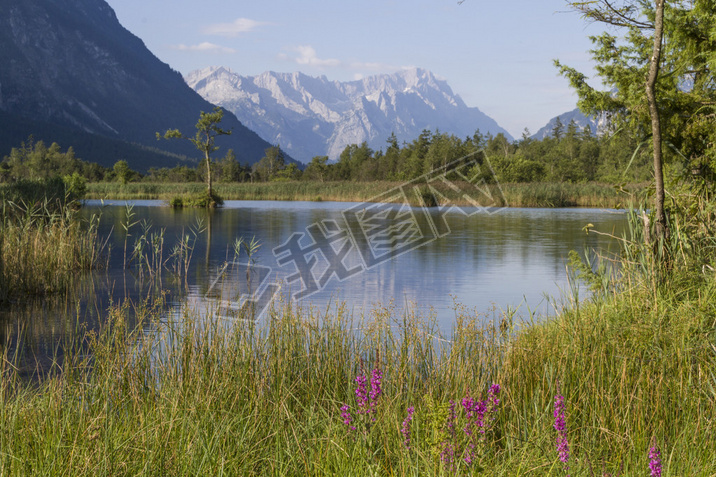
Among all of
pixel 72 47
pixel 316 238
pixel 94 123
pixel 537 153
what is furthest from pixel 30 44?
pixel 316 238

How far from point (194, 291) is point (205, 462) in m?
7.25

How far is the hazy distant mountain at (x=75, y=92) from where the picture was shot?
127938 millimetres

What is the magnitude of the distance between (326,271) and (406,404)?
8.91m

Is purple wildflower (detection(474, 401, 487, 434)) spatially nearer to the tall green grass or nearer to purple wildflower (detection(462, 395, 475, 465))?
purple wildflower (detection(462, 395, 475, 465))

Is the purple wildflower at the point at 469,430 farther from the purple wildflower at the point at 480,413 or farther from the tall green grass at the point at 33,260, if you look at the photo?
the tall green grass at the point at 33,260

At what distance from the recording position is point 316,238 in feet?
60.1

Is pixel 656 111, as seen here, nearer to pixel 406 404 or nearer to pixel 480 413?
pixel 406 404

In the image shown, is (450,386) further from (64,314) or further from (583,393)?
(64,314)

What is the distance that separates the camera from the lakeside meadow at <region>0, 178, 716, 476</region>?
2.72 meters

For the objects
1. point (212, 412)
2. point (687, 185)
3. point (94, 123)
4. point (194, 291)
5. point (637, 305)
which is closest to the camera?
point (212, 412)

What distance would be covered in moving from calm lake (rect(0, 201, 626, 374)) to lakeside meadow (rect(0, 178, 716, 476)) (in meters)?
1.07

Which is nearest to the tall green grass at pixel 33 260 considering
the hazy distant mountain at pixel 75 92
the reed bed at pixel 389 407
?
the reed bed at pixel 389 407

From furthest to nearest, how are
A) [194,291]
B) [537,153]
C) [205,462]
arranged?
[537,153], [194,291], [205,462]

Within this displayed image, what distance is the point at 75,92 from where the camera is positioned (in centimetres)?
16112
